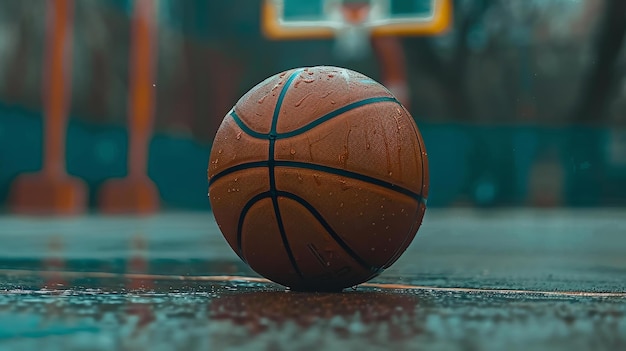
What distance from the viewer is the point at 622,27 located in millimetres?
15195

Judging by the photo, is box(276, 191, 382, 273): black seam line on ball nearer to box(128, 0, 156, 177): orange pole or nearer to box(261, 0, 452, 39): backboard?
box(261, 0, 452, 39): backboard

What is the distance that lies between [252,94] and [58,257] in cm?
194

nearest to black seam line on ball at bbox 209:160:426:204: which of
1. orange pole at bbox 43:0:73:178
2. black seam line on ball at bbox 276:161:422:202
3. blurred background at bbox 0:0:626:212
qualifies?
black seam line on ball at bbox 276:161:422:202

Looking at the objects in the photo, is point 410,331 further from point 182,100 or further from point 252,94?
point 182,100

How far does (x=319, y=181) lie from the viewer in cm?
197

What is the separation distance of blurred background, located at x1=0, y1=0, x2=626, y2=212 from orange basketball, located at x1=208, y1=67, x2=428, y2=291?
40.9 feet

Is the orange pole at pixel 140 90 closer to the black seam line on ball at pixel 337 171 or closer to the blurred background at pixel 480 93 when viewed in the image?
the blurred background at pixel 480 93

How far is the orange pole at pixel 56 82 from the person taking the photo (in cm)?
1124

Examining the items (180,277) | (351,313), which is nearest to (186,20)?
(180,277)

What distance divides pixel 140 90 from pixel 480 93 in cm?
601

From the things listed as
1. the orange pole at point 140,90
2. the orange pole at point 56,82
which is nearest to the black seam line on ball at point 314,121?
the orange pole at point 56,82

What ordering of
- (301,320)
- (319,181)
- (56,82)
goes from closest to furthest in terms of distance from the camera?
1. (301,320)
2. (319,181)
3. (56,82)

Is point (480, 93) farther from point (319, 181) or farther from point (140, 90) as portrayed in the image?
point (319, 181)

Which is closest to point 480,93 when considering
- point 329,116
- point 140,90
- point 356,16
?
point 356,16
